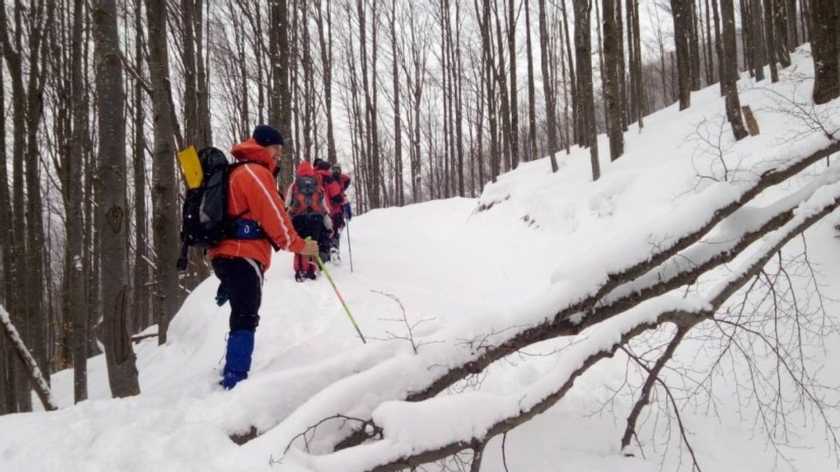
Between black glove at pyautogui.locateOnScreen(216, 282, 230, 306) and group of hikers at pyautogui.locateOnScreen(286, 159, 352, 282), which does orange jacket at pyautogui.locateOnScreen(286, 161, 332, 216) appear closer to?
group of hikers at pyautogui.locateOnScreen(286, 159, 352, 282)

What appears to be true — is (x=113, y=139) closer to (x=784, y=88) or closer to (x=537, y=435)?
(x=537, y=435)

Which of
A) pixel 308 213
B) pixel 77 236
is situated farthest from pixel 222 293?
pixel 77 236

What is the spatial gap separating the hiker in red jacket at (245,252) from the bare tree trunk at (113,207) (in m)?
0.72

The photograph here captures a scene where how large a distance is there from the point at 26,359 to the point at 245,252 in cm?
210

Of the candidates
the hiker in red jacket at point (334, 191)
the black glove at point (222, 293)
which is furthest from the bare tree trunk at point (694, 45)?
the black glove at point (222, 293)

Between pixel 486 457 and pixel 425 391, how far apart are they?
733 millimetres

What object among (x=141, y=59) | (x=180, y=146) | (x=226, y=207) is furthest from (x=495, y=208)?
(x=226, y=207)

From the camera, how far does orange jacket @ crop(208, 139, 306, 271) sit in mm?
3479

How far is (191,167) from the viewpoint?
11.5 feet

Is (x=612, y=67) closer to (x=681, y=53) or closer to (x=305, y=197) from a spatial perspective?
(x=681, y=53)

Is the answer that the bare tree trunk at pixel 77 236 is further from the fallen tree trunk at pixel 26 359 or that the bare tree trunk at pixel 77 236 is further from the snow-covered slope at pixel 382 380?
the fallen tree trunk at pixel 26 359

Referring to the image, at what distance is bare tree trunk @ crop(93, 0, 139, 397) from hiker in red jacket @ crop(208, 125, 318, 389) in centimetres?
72

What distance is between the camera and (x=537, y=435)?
11.4 ft

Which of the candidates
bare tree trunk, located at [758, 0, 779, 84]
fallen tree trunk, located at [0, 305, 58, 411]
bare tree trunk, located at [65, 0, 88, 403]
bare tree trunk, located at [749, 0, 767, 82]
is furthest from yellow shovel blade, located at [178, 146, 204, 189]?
bare tree trunk, located at [749, 0, 767, 82]
